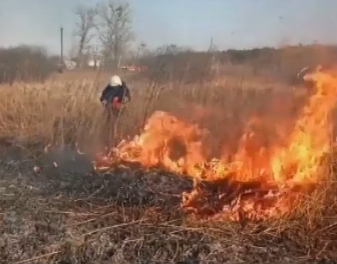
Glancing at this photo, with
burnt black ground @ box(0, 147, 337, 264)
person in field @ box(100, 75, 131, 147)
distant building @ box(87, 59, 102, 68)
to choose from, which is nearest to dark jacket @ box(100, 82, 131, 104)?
person in field @ box(100, 75, 131, 147)

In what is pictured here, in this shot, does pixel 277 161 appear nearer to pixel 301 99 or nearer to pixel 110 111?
pixel 301 99

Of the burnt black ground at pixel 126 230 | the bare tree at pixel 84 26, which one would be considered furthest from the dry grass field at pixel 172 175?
the bare tree at pixel 84 26

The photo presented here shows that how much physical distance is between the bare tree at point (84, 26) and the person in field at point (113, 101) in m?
0.26

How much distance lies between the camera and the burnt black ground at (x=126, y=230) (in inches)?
99.0

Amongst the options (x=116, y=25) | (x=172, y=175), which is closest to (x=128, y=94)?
(x=116, y=25)

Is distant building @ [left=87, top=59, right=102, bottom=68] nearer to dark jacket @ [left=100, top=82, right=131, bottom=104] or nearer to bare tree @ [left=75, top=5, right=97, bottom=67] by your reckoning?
bare tree @ [left=75, top=5, right=97, bottom=67]

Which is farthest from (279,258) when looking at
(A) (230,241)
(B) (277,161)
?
(B) (277,161)

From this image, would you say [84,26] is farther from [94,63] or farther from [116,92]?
[116,92]

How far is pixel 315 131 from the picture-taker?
10.1 feet

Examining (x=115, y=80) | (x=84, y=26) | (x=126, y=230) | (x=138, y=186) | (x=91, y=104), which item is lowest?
(x=126, y=230)

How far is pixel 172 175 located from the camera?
311 centimetres

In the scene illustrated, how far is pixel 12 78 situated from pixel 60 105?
344 millimetres

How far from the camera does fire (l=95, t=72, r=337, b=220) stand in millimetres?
2832

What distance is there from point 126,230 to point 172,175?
0.57 m
